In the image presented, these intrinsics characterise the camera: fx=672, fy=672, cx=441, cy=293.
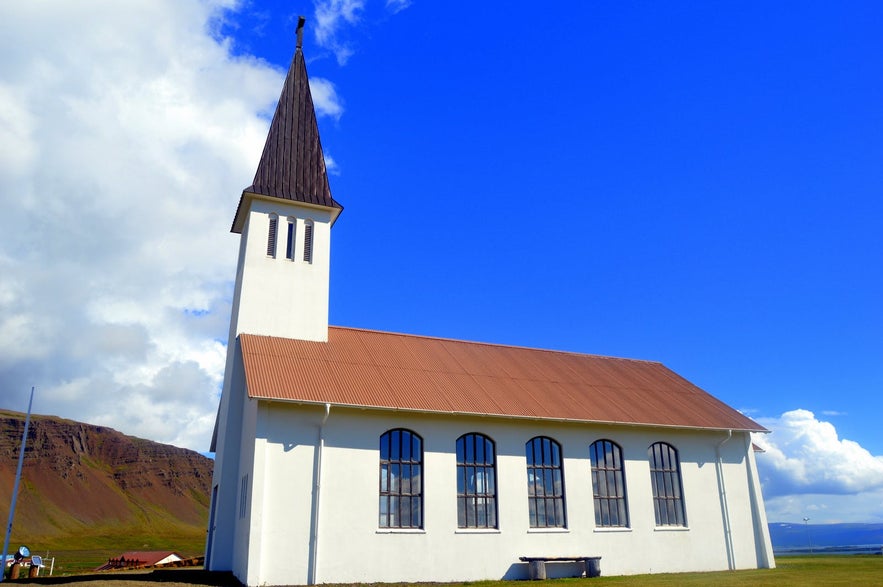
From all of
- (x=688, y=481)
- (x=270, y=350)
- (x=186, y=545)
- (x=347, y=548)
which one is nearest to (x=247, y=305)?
(x=270, y=350)

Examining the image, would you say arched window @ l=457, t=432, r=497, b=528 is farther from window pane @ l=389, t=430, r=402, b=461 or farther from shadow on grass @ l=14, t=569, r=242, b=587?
shadow on grass @ l=14, t=569, r=242, b=587

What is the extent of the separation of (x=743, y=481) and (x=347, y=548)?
15395 mm

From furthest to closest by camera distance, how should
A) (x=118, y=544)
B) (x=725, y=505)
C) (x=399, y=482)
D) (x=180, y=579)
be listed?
(x=118, y=544) < (x=725, y=505) < (x=399, y=482) < (x=180, y=579)

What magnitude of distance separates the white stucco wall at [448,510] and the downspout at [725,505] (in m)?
0.14

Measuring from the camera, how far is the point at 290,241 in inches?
972

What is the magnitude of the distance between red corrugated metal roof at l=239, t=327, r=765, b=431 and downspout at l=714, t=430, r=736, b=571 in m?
0.93

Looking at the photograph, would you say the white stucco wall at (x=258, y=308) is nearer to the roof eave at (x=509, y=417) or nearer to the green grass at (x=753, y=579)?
the roof eave at (x=509, y=417)

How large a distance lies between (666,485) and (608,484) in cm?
251

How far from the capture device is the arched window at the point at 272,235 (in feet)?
79.3

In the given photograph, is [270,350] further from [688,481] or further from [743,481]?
[743,481]

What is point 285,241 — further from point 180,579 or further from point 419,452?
point 180,579

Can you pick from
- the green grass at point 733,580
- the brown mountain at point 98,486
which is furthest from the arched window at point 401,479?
the brown mountain at point 98,486

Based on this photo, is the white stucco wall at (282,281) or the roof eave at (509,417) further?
the white stucco wall at (282,281)

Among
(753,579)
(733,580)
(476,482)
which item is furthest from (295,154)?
(753,579)
